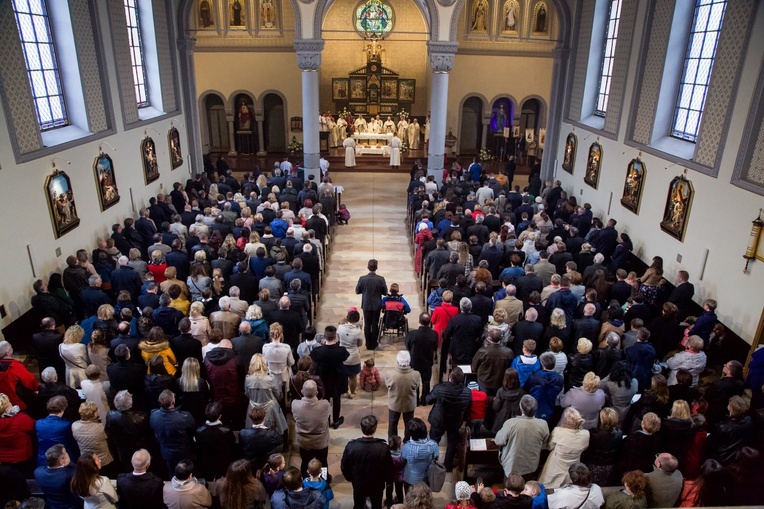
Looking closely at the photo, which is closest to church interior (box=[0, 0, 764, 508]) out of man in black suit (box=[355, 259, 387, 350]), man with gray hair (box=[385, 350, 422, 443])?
man in black suit (box=[355, 259, 387, 350])

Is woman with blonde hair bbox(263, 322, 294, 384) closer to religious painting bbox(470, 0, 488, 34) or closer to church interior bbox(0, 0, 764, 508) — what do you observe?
church interior bbox(0, 0, 764, 508)

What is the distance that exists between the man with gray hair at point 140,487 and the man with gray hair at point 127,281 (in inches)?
192

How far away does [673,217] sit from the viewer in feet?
38.8

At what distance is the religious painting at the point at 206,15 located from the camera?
25250mm

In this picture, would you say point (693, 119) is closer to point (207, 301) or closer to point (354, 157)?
point (207, 301)

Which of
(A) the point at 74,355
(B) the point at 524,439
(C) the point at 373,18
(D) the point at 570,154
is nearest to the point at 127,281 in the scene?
(A) the point at 74,355

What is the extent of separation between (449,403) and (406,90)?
80.1 ft

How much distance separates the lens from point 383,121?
2817 cm

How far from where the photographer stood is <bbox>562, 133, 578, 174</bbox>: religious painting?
18.1 metres

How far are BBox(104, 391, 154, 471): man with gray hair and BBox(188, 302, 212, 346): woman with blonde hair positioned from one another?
1.83 meters

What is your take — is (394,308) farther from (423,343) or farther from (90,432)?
(90,432)

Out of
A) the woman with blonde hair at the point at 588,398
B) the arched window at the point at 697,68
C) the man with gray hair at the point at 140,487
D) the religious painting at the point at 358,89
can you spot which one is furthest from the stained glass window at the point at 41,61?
the religious painting at the point at 358,89

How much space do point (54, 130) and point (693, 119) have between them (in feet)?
45.1

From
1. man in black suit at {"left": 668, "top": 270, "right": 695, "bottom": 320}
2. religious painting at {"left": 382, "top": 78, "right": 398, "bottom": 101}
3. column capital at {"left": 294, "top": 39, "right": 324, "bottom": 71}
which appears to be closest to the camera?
man in black suit at {"left": 668, "top": 270, "right": 695, "bottom": 320}
